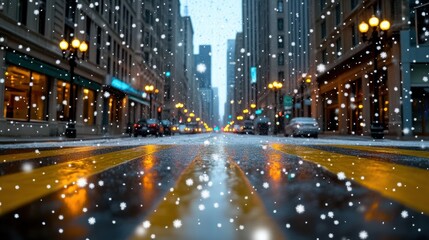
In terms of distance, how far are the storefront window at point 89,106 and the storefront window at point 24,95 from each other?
7.85m

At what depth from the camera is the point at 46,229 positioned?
1418 mm

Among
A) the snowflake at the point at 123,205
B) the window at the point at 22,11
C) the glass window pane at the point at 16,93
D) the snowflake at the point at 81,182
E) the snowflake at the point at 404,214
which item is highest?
the window at the point at 22,11

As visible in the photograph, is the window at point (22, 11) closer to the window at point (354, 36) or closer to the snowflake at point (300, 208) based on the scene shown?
the snowflake at point (300, 208)

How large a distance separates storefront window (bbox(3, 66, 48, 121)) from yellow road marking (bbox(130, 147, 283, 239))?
19793mm

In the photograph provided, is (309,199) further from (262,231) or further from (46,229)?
(46,229)

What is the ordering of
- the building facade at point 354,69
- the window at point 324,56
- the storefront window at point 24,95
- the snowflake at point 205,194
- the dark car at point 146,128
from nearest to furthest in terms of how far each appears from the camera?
the snowflake at point 205,194, the storefront window at point 24,95, the building facade at point 354,69, the dark car at point 146,128, the window at point 324,56

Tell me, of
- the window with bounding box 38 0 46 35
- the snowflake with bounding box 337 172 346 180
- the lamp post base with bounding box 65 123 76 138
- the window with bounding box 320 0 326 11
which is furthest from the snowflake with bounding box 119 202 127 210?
the window with bounding box 320 0 326 11

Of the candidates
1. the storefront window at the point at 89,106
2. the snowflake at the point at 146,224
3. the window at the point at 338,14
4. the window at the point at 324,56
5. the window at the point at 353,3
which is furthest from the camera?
the window at the point at 324,56

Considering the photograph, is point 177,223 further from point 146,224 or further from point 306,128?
point 306,128

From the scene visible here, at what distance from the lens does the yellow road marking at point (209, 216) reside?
1.35 metres

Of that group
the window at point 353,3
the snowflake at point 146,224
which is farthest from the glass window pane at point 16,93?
the window at point 353,3

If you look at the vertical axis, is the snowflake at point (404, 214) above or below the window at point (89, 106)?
below

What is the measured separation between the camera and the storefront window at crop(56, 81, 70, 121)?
25.6 metres

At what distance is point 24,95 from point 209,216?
22746mm
